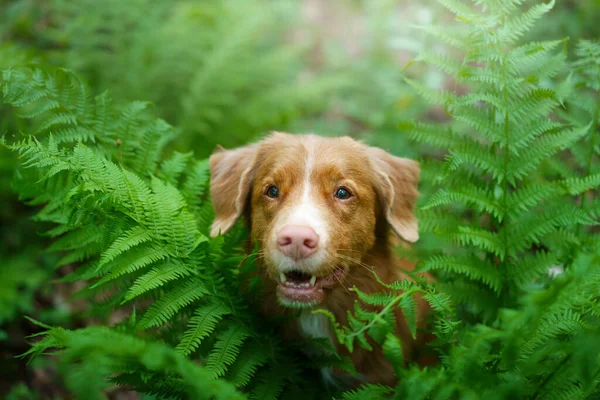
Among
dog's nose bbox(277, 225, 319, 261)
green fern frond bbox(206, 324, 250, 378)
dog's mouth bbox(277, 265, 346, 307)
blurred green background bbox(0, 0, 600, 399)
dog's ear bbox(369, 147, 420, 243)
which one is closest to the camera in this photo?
green fern frond bbox(206, 324, 250, 378)

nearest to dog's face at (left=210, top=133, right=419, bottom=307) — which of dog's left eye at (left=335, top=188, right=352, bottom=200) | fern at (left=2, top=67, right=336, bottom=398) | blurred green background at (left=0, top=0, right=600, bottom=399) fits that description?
dog's left eye at (left=335, top=188, right=352, bottom=200)

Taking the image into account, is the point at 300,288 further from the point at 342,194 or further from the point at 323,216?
the point at 342,194

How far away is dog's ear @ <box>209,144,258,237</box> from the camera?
3.81 m

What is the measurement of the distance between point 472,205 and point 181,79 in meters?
4.44

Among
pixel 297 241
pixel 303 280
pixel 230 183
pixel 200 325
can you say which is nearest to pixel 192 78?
pixel 230 183

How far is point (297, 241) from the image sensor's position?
3.11 m

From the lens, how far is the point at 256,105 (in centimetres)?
686

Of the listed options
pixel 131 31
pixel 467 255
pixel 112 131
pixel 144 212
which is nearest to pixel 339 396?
pixel 467 255

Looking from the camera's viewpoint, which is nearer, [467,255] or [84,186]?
[84,186]

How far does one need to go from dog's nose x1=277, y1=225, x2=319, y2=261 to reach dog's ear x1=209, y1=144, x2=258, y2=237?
70cm

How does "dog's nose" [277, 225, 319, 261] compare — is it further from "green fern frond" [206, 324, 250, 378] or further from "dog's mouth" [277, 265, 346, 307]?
"green fern frond" [206, 324, 250, 378]

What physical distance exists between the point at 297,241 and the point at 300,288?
1.37ft

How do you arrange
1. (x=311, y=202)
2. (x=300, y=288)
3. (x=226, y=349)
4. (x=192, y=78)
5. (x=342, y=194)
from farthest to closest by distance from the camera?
(x=192, y=78) < (x=342, y=194) < (x=311, y=202) < (x=300, y=288) < (x=226, y=349)

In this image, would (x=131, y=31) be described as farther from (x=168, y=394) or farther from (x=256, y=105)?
(x=168, y=394)
